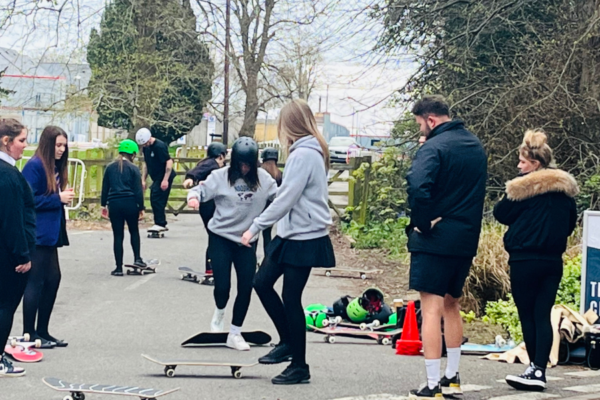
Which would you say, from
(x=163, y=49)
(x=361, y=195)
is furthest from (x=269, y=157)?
(x=163, y=49)

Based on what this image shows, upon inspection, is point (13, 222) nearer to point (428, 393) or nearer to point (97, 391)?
point (97, 391)

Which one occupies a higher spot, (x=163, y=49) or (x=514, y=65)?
(x=163, y=49)

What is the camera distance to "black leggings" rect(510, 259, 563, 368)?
6988 mm

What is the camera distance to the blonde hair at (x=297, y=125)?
692 centimetres

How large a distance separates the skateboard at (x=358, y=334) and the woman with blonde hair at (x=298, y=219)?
2.10 m

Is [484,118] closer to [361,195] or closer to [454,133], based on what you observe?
→ [361,195]

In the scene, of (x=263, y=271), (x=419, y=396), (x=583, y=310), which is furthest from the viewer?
(x=583, y=310)

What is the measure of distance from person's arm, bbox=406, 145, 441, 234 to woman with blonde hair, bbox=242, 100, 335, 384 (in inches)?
31.9

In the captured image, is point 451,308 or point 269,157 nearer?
point 451,308

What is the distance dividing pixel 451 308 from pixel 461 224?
2.22 feet

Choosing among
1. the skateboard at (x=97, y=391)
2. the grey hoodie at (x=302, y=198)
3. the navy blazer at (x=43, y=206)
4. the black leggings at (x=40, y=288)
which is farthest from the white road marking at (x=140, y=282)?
the skateboard at (x=97, y=391)

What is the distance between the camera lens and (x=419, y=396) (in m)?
6.32

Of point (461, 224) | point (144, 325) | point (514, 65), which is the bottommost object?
point (144, 325)

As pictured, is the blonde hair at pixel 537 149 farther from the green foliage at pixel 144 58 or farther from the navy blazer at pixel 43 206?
the green foliage at pixel 144 58
